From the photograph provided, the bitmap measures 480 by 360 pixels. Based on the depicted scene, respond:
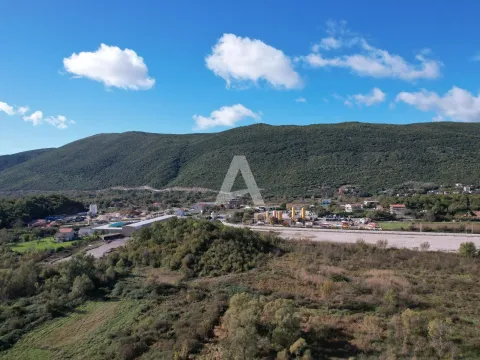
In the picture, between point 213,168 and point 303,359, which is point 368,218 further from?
point 213,168

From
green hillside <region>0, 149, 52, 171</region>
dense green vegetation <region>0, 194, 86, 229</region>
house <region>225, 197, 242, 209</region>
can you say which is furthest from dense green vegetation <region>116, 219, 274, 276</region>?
green hillside <region>0, 149, 52, 171</region>

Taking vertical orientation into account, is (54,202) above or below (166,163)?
below

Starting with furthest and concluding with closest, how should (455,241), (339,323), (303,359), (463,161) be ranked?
(463,161) < (455,241) < (339,323) < (303,359)

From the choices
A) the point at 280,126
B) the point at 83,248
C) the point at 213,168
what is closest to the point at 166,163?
the point at 213,168

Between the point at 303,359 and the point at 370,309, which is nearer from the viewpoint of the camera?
the point at 303,359

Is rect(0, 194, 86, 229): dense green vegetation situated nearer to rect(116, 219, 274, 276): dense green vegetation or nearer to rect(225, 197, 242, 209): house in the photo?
rect(225, 197, 242, 209): house

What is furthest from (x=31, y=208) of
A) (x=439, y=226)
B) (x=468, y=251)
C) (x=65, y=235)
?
(x=468, y=251)
